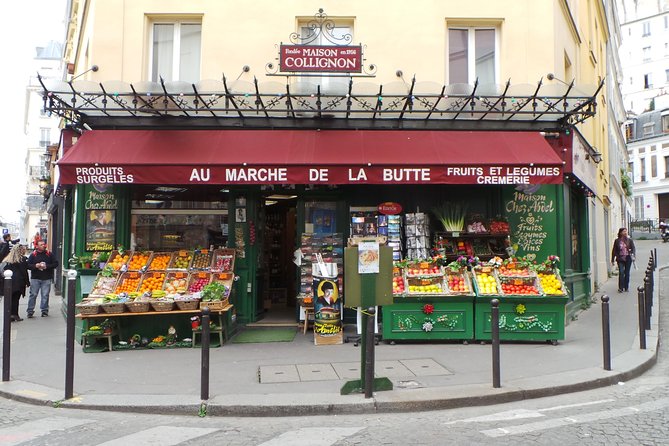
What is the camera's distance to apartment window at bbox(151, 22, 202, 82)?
35.3ft

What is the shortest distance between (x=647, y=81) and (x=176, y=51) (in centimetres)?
7426

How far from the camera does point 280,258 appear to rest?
13.0m

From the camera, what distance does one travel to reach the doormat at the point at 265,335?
9.50m

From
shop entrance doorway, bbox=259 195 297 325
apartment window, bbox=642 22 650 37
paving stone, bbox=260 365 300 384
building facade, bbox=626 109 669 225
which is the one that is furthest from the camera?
apartment window, bbox=642 22 650 37

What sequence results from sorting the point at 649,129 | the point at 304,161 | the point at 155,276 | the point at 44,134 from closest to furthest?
the point at 304,161 < the point at 155,276 < the point at 649,129 < the point at 44,134

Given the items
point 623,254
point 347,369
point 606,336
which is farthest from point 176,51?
point 623,254

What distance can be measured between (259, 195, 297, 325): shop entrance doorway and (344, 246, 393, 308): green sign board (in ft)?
18.5

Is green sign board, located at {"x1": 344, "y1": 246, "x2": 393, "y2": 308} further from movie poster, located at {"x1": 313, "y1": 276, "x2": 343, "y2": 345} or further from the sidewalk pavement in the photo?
movie poster, located at {"x1": 313, "y1": 276, "x2": 343, "y2": 345}

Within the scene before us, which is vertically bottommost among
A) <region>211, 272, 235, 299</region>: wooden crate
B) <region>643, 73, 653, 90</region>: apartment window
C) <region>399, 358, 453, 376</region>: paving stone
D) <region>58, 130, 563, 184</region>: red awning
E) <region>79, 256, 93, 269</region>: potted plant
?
<region>399, 358, 453, 376</region>: paving stone

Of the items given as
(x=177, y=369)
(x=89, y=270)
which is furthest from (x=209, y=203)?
(x=177, y=369)

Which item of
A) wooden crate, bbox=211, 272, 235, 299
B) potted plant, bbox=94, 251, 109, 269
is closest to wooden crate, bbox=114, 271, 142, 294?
potted plant, bbox=94, 251, 109, 269

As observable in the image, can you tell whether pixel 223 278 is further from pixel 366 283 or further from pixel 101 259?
pixel 366 283

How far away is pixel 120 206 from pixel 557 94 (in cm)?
845

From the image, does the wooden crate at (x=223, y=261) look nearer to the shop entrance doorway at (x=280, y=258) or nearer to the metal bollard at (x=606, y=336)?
the shop entrance doorway at (x=280, y=258)
